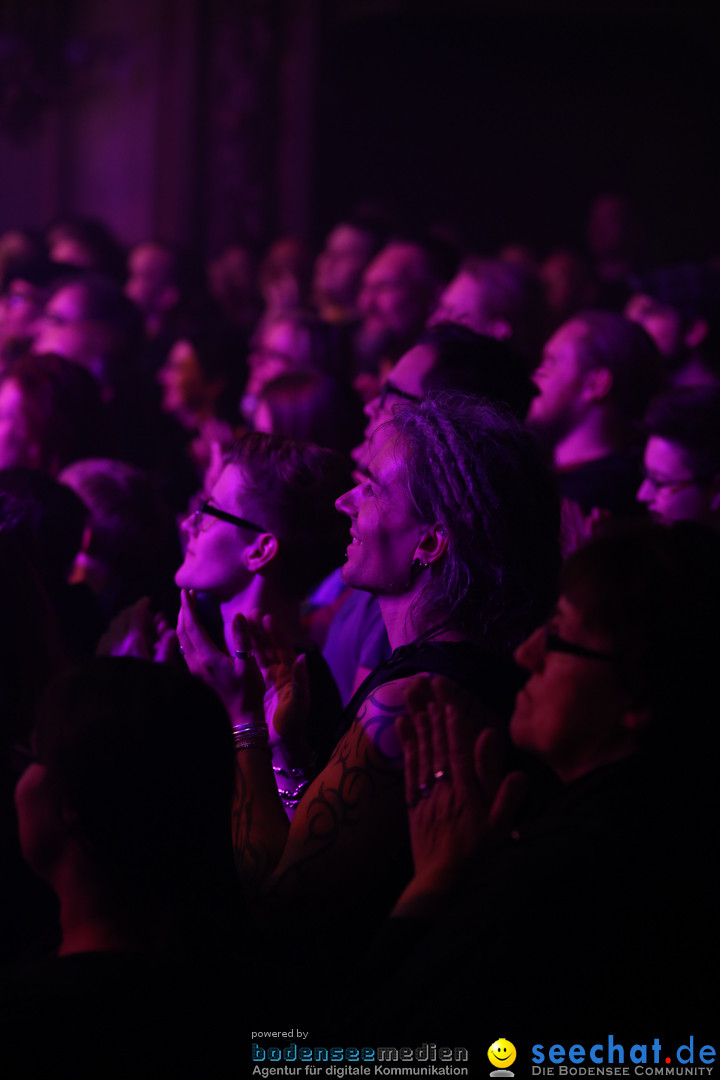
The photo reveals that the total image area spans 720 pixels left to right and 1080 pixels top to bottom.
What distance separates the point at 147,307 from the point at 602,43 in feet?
20.4

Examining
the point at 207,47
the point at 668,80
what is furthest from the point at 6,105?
the point at 668,80

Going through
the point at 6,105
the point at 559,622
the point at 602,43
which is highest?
the point at 602,43

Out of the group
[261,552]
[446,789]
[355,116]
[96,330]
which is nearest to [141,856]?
[446,789]

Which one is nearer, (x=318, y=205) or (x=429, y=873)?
(x=429, y=873)

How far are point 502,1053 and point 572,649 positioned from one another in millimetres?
493

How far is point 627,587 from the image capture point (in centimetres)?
140

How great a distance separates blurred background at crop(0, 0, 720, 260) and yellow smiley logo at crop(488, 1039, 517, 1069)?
8.71m

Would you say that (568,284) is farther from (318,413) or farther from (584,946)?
(584,946)

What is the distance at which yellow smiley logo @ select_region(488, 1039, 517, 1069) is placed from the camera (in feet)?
4.28

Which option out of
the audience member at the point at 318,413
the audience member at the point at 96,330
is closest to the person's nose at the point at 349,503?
the audience member at the point at 318,413

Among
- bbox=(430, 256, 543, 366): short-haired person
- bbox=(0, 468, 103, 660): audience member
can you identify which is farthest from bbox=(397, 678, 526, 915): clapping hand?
bbox=(430, 256, 543, 366): short-haired person

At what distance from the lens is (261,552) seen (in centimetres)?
235

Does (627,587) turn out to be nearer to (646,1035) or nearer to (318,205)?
(646,1035)

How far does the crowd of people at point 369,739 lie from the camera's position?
4.30 feet
